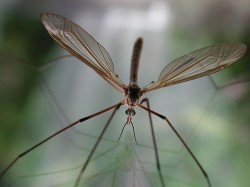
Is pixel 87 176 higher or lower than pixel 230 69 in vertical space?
lower

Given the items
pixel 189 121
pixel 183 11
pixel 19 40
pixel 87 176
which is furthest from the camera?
pixel 183 11

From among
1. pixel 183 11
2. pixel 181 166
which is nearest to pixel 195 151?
pixel 181 166

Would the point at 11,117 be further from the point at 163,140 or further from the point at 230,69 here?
the point at 230,69
